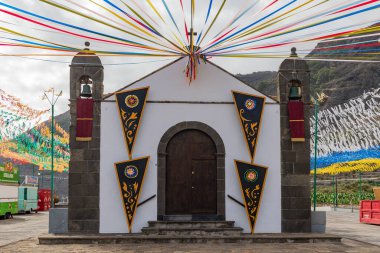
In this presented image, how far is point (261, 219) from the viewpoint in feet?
54.1

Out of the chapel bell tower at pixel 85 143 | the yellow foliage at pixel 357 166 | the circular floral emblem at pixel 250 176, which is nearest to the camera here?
the chapel bell tower at pixel 85 143

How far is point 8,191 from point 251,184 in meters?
19.0

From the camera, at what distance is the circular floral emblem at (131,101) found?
55.0ft

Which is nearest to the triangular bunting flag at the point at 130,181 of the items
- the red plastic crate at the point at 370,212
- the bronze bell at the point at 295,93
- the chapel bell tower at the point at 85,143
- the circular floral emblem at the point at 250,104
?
the chapel bell tower at the point at 85,143

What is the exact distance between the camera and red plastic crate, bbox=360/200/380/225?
24.5 m

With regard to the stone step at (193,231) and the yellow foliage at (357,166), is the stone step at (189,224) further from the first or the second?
the yellow foliage at (357,166)

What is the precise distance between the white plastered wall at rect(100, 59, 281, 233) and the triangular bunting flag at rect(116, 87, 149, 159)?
21cm

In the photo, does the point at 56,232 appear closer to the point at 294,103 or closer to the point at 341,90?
the point at 294,103

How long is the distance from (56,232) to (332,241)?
915cm

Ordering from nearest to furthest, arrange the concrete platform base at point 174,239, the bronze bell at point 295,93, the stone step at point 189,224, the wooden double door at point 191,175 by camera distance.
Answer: the concrete platform base at point 174,239 → the stone step at point 189,224 → the wooden double door at point 191,175 → the bronze bell at point 295,93

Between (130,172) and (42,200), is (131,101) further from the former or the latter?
(42,200)

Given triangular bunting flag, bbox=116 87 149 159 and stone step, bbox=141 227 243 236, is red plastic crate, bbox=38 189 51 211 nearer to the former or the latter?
triangular bunting flag, bbox=116 87 149 159

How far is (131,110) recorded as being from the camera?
16.8 m

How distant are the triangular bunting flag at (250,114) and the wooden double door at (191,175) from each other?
4.37ft
